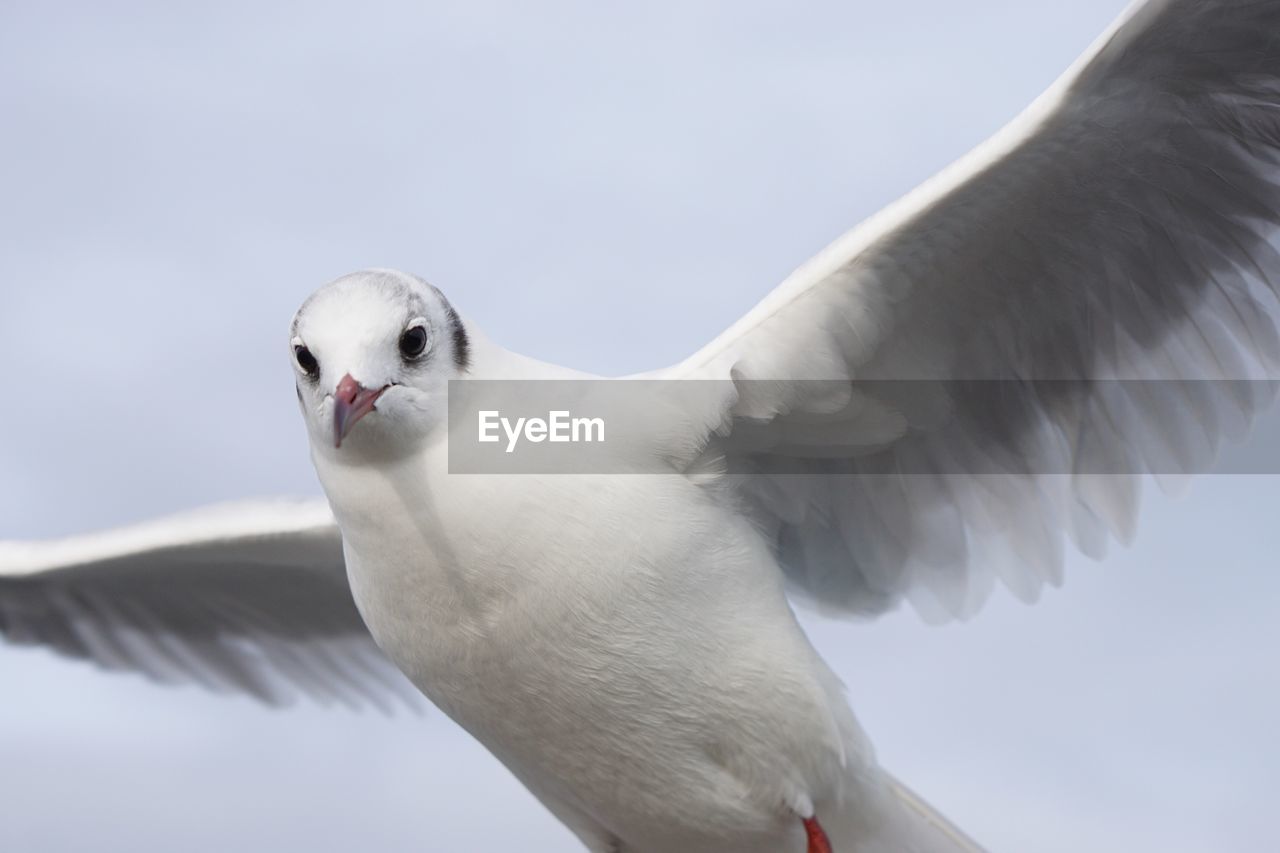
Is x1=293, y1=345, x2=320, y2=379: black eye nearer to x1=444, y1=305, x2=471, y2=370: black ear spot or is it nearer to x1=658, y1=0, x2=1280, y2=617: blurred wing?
x1=444, y1=305, x2=471, y2=370: black ear spot

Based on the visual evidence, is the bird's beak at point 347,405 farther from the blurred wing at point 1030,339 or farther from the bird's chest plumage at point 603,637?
the blurred wing at point 1030,339

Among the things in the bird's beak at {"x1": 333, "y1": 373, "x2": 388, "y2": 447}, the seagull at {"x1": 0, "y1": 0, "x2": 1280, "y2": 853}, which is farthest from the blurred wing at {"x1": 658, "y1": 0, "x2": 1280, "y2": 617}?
the bird's beak at {"x1": 333, "y1": 373, "x2": 388, "y2": 447}

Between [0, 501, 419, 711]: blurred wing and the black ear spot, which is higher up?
[0, 501, 419, 711]: blurred wing

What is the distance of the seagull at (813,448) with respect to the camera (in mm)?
3754

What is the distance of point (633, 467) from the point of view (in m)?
3.92

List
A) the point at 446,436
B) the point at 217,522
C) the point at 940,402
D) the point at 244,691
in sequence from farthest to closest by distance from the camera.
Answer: the point at 244,691, the point at 217,522, the point at 940,402, the point at 446,436

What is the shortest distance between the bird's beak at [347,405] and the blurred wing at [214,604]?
1744mm

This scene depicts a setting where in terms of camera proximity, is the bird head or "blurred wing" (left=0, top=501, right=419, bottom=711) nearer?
the bird head

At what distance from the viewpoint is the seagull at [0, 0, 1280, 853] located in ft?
12.3

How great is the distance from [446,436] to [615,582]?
47cm

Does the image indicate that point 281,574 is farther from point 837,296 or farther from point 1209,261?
point 1209,261

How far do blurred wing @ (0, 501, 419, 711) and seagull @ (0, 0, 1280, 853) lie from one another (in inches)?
52.6

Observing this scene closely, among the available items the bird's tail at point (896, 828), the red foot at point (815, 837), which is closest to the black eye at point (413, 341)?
the red foot at point (815, 837)

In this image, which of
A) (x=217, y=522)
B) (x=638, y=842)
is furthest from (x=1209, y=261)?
(x=217, y=522)
